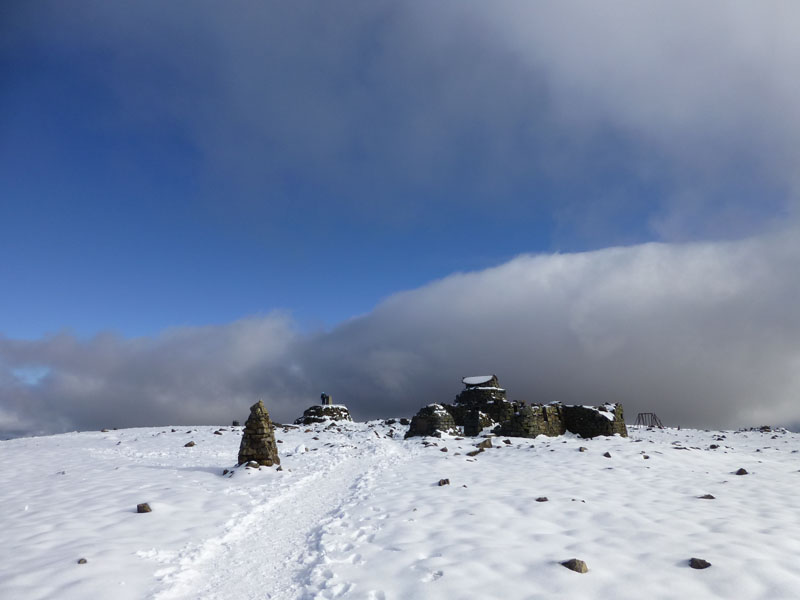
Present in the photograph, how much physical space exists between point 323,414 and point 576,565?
147 ft

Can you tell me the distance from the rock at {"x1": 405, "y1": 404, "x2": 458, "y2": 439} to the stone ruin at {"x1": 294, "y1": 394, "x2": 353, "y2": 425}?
61.3ft

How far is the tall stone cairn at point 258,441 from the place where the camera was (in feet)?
60.0

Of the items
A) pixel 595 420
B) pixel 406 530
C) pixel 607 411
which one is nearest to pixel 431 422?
pixel 595 420

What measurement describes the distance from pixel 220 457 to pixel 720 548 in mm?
21879

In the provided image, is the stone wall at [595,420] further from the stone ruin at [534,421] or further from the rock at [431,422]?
the rock at [431,422]

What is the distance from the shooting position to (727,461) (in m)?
19.1

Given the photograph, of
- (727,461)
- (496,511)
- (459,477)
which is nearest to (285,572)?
(496,511)

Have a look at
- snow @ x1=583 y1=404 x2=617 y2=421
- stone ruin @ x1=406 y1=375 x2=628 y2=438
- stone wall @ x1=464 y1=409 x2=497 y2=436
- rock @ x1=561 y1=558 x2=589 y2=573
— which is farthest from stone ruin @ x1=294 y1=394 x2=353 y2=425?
rock @ x1=561 y1=558 x2=589 y2=573

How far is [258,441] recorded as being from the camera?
1847cm

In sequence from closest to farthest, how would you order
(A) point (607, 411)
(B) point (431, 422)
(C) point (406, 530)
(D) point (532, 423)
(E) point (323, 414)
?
(C) point (406, 530) → (D) point (532, 423) → (A) point (607, 411) → (B) point (431, 422) → (E) point (323, 414)

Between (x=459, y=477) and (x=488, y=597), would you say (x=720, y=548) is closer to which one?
(x=488, y=597)

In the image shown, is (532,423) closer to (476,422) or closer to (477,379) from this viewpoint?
(476,422)

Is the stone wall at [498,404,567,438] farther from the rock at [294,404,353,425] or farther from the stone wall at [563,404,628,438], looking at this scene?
the rock at [294,404,353,425]

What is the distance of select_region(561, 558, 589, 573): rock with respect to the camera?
6568mm
